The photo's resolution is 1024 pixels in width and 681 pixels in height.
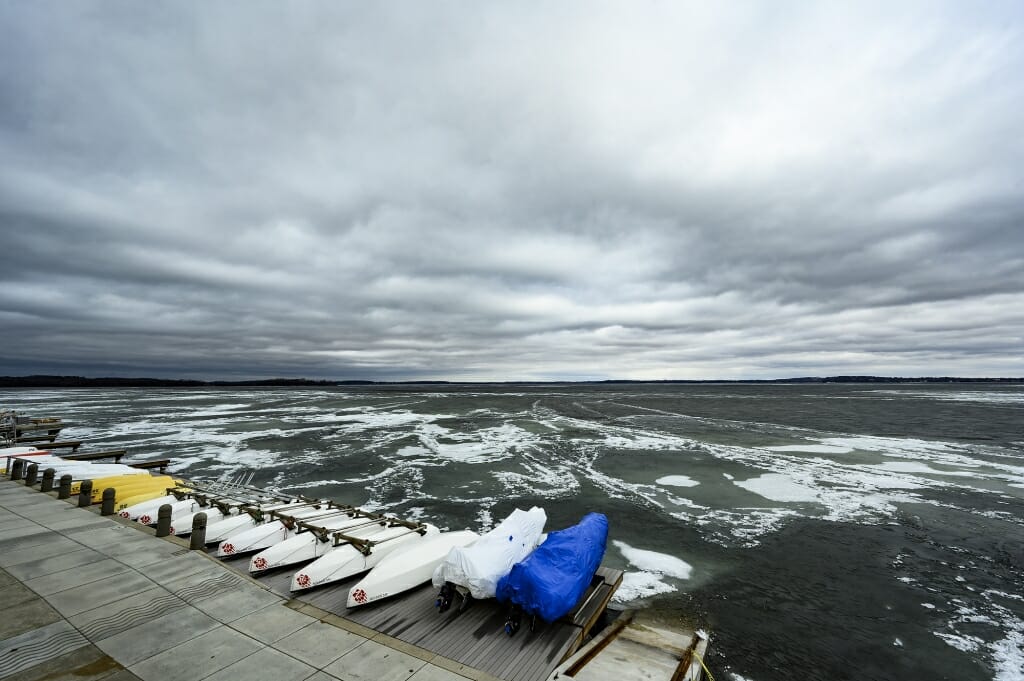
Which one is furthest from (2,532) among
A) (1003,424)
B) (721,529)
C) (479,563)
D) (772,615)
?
(1003,424)

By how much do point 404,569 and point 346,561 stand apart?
5.64 feet

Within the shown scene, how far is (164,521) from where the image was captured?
1109cm

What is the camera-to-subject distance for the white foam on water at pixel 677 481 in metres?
25.4

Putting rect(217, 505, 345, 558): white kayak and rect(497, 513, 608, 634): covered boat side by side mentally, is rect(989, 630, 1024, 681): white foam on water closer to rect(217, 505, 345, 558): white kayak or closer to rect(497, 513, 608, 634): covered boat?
rect(497, 513, 608, 634): covered boat

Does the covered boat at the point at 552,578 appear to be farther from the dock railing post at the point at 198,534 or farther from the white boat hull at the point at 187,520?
the white boat hull at the point at 187,520

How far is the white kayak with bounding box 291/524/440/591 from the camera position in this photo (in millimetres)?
9804

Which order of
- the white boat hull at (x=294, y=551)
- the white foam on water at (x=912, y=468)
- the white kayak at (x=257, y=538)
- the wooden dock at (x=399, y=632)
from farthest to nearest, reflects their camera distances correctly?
the white foam on water at (x=912, y=468) < the white kayak at (x=257, y=538) < the white boat hull at (x=294, y=551) < the wooden dock at (x=399, y=632)

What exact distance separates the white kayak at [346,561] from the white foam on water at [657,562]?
719 cm

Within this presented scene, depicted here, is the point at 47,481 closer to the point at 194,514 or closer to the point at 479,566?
the point at 194,514

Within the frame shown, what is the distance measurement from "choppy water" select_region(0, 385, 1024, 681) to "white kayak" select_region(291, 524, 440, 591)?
5.73 meters

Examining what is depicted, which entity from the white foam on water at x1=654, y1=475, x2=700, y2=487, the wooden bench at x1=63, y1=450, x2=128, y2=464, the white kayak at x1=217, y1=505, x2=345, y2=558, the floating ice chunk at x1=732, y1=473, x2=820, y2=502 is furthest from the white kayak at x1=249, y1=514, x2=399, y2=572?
the wooden bench at x1=63, y1=450, x2=128, y2=464

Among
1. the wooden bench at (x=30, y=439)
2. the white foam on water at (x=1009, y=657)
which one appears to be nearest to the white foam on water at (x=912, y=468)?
the white foam on water at (x=1009, y=657)

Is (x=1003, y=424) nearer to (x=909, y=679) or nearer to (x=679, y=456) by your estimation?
(x=679, y=456)

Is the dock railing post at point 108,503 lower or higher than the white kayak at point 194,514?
higher
